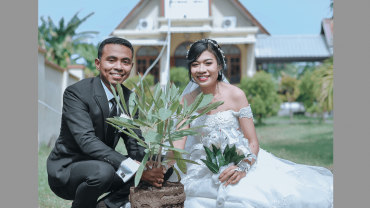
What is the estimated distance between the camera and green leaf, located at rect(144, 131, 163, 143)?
1.70 meters

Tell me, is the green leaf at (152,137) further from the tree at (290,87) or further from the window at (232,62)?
the tree at (290,87)

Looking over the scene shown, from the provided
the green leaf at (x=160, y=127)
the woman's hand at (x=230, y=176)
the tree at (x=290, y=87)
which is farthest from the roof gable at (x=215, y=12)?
the green leaf at (x=160, y=127)

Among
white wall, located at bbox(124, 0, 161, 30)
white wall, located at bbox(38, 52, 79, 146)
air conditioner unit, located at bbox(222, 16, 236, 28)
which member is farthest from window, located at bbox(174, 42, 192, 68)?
white wall, located at bbox(38, 52, 79, 146)

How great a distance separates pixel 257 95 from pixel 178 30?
4859 mm

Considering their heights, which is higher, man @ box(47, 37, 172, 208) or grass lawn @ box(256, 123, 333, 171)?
man @ box(47, 37, 172, 208)

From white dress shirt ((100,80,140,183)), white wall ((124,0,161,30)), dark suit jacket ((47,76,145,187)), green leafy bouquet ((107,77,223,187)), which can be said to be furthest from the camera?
white wall ((124,0,161,30))

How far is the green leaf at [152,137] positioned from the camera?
1704mm

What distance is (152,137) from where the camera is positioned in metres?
1.72

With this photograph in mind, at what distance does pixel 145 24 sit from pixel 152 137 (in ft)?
47.3

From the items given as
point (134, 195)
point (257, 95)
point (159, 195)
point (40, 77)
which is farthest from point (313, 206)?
point (257, 95)

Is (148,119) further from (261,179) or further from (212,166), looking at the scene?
(261,179)

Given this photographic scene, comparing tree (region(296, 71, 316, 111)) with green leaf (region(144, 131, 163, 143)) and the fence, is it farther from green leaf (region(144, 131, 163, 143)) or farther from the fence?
green leaf (region(144, 131, 163, 143))

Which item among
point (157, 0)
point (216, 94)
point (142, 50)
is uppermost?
point (157, 0)

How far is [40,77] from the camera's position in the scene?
646cm
